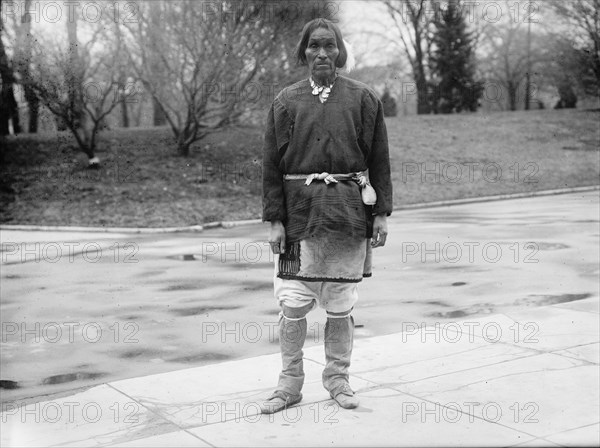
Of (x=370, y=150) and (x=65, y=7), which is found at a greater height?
(x=65, y=7)

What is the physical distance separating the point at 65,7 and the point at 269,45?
513 cm

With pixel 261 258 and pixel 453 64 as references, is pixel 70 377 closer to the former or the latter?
pixel 261 258

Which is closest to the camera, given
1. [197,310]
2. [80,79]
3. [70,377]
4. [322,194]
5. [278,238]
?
[322,194]

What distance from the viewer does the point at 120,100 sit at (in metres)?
21.3

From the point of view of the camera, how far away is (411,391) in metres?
5.21

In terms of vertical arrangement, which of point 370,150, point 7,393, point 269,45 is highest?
point 269,45

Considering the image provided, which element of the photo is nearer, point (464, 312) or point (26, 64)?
point (464, 312)

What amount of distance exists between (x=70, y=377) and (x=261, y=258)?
603 cm

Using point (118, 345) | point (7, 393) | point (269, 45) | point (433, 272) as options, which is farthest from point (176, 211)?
point (7, 393)

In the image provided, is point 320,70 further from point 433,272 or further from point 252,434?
point 433,272

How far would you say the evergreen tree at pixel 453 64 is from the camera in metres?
37.1

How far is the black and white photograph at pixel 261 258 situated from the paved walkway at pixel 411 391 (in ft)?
0.07

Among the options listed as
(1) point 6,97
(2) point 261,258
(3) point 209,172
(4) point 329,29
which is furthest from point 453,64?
(4) point 329,29

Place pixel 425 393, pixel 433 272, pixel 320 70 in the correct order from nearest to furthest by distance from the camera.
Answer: pixel 320 70 → pixel 425 393 → pixel 433 272
